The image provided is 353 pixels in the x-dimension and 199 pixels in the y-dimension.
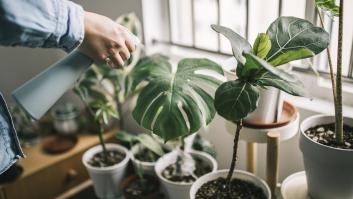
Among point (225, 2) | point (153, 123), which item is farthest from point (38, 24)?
point (225, 2)

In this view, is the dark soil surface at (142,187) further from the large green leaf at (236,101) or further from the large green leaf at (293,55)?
the large green leaf at (293,55)

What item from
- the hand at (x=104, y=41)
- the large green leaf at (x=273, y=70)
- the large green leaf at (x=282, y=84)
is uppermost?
the hand at (x=104, y=41)

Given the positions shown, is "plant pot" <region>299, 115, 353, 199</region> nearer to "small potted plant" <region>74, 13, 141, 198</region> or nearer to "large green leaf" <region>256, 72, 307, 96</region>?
"large green leaf" <region>256, 72, 307, 96</region>

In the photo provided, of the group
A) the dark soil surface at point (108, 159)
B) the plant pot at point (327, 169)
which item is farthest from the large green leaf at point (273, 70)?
the dark soil surface at point (108, 159)

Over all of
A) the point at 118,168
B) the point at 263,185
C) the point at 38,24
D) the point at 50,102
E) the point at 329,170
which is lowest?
the point at 118,168

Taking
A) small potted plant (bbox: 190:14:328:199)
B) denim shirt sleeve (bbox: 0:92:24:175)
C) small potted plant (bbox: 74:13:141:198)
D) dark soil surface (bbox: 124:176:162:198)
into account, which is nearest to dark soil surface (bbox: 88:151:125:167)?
small potted plant (bbox: 74:13:141:198)

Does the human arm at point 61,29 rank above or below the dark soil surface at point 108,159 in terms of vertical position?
above

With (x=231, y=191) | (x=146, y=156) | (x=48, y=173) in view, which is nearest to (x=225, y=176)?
(x=231, y=191)

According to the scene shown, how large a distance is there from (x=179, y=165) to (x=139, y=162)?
0.20 metres

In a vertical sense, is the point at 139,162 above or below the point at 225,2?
below

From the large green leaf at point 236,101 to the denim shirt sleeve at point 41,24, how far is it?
1.15 feet

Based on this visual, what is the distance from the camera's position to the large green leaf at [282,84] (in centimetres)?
84

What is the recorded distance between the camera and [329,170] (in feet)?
3.16

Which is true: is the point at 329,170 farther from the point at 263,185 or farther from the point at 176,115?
the point at 176,115
